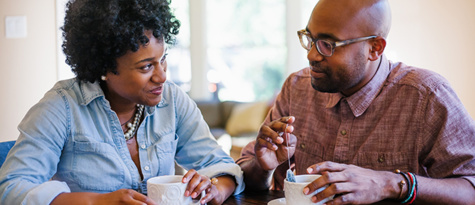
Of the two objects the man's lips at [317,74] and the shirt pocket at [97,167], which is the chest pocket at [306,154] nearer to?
the man's lips at [317,74]

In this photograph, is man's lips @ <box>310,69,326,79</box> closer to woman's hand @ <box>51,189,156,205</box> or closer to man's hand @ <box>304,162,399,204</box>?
man's hand @ <box>304,162,399,204</box>

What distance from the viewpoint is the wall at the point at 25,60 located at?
4.51 metres

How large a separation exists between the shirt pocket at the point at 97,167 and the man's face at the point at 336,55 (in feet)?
2.20

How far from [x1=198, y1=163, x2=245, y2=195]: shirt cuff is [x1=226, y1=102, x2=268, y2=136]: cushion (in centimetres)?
327

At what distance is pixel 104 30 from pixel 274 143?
59 cm

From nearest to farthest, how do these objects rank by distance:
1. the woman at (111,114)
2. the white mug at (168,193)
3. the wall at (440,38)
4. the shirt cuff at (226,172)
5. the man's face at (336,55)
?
the white mug at (168,193) < the woman at (111,114) < the shirt cuff at (226,172) < the man's face at (336,55) < the wall at (440,38)

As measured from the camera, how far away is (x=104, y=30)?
146cm

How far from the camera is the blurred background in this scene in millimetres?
4051

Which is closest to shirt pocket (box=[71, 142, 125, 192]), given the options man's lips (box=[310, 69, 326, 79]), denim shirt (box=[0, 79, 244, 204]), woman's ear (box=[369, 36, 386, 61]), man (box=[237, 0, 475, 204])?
denim shirt (box=[0, 79, 244, 204])

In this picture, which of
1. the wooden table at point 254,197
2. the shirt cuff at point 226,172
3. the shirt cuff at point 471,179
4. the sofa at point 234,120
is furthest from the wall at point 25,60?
the shirt cuff at point 471,179

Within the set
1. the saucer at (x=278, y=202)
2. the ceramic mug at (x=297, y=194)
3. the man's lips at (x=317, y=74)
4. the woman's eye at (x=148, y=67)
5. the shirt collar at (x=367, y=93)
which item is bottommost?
the saucer at (x=278, y=202)

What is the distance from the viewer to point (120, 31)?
4.78 feet

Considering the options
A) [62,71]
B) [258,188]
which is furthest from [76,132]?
[62,71]

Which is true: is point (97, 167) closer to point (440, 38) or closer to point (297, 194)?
point (297, 194)
